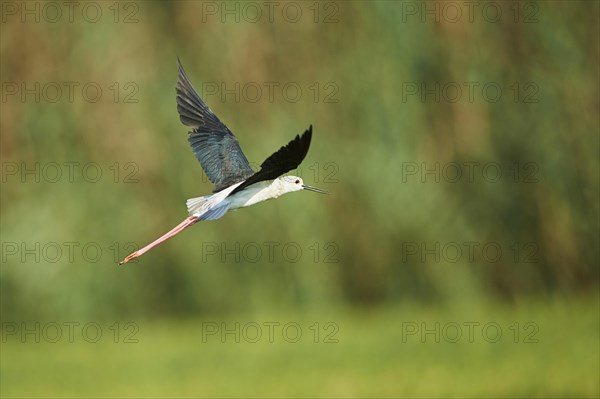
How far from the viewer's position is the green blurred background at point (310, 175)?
10492 millimetres

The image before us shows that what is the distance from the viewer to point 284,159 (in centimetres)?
593

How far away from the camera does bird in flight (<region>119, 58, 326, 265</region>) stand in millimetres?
6008

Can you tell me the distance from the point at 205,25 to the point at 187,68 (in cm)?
46

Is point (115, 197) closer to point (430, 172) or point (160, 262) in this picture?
point (160, 262)

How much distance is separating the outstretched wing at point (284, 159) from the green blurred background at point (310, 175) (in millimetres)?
4157

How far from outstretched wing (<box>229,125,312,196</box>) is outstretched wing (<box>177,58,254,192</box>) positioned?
810mm
